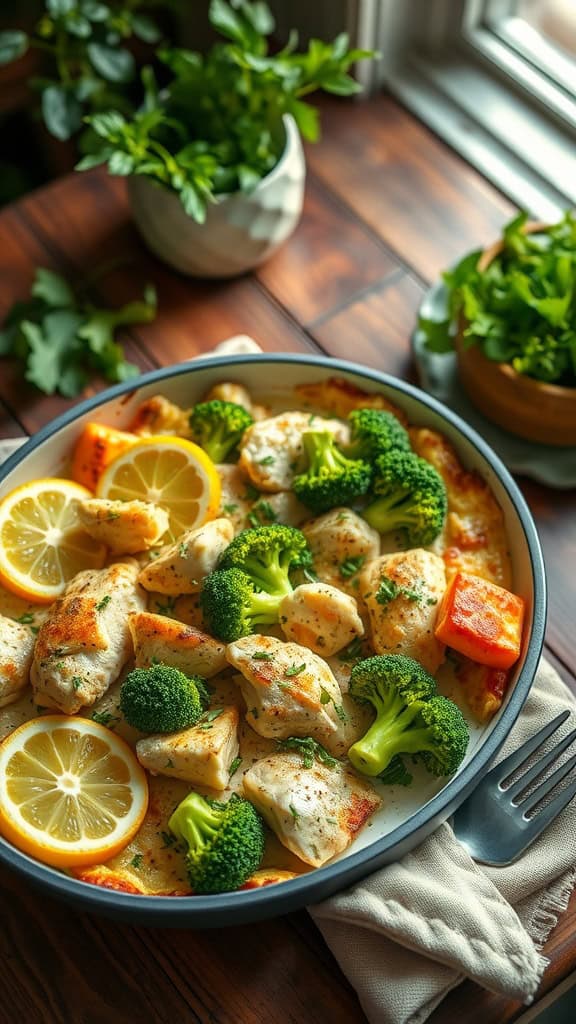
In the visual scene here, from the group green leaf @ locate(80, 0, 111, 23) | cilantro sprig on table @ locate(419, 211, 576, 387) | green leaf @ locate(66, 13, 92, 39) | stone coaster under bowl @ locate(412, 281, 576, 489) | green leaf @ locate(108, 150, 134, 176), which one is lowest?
stone coaster under bowl @ locate(412, 281, 576, 489)

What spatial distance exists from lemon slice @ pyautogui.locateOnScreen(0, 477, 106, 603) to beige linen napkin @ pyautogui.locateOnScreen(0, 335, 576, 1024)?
0.76m

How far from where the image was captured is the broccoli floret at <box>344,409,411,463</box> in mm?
2025

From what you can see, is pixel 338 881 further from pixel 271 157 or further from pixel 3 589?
pixel 271 157

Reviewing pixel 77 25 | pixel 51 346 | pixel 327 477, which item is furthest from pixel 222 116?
pixel 327 477

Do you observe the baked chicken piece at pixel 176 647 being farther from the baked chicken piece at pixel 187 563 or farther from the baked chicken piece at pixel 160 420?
the baked chicken piece at pixel 160 420

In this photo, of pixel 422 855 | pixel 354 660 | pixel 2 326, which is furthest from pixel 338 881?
pixel 2 326

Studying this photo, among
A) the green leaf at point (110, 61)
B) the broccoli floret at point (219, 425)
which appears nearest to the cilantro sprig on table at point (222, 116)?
the green leaf at point (110, 61)

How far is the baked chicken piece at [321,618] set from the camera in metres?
1.83

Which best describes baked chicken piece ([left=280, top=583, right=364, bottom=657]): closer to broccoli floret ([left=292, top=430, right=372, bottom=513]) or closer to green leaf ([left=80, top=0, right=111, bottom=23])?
broccoli floret ([left=292, top=430, right=372, bottom=513])

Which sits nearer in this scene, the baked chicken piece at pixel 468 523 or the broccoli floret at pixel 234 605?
the broccoli floret at pixel 234 605

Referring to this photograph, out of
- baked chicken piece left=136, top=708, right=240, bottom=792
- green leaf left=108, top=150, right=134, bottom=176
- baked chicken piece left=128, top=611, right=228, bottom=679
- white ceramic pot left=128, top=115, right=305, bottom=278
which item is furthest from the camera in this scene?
white ceramic pot left=128, top=115, right=305, bottom=278

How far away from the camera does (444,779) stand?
5.80ft

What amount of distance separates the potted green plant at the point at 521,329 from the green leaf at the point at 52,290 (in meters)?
0.90

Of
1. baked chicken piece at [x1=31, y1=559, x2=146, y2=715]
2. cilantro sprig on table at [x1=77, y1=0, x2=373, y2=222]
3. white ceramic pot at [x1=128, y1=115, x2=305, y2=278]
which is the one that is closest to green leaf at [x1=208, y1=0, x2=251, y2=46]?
cilantro sprig on table at [x1=77, y1=0, x2=373, y2=222]
